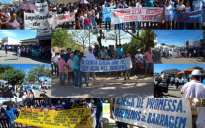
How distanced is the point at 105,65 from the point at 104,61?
126mm

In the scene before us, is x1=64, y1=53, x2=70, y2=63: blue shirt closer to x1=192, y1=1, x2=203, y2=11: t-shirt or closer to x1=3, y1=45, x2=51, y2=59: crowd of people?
x1=3, y1=45, x2=51, y2=59: crowd of people

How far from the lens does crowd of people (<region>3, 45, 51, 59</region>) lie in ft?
23.0

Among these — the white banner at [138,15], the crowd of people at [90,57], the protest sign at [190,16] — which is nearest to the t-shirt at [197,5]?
the protest sign at [190,16]

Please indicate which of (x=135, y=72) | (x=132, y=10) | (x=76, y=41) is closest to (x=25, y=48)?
(x=76, y=41)

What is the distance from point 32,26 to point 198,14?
595cm

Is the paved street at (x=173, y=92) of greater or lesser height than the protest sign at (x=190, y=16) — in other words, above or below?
below

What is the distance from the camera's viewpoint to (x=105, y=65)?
268 inches

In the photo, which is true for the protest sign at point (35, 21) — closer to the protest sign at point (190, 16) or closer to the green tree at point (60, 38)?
the green tree at point (60, 38)

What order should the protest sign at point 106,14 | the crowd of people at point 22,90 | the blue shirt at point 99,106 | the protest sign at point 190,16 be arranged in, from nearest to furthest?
the blue shirt at point 99,106 → the crowd of people at point 22,90 → the protest sign at point 190,16 → the protest sign at point 106,14

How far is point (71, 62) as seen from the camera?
271 inches

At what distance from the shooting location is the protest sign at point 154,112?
5.12 metres

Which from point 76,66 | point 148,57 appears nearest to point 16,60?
point 76,66

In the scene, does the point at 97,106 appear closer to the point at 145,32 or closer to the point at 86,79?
the point at 86,79

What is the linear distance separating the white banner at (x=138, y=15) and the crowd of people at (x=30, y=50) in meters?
2.86
